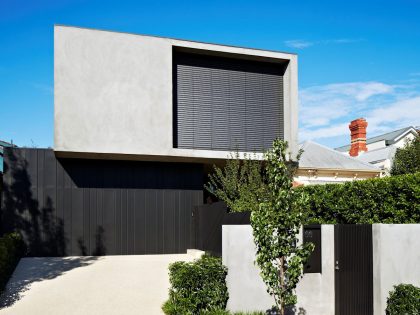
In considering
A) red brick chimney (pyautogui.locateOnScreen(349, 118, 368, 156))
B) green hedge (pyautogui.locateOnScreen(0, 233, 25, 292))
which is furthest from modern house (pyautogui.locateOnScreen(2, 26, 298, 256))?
red brick chimney (pyautogui.locateOnScreen(349, 118, 368, 156))

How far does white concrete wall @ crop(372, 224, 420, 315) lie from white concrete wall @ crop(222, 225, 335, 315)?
1.08 m

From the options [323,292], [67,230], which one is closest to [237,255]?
[323,292]

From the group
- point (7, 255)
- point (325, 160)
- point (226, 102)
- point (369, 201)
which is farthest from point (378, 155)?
point (7, 255)

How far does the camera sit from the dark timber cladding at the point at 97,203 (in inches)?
689

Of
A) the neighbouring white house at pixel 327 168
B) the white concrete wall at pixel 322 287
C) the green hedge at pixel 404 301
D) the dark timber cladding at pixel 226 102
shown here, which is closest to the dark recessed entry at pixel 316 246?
the white concrete wall at pixel 322 287

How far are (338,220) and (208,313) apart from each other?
7465mm

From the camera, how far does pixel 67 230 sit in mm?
17891

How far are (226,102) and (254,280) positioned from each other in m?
10.9

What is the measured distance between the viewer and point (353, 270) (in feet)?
32.1

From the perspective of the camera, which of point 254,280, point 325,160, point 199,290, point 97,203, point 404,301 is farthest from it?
point 325,160

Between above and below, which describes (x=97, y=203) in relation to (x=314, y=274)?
above

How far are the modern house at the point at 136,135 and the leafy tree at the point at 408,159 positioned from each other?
12436 mm

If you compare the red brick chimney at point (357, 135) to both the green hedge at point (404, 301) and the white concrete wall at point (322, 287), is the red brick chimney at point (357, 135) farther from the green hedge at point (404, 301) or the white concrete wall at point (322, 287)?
the green hedge at point (404, 301)

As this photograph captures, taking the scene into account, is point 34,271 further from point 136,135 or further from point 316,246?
point 316,246
